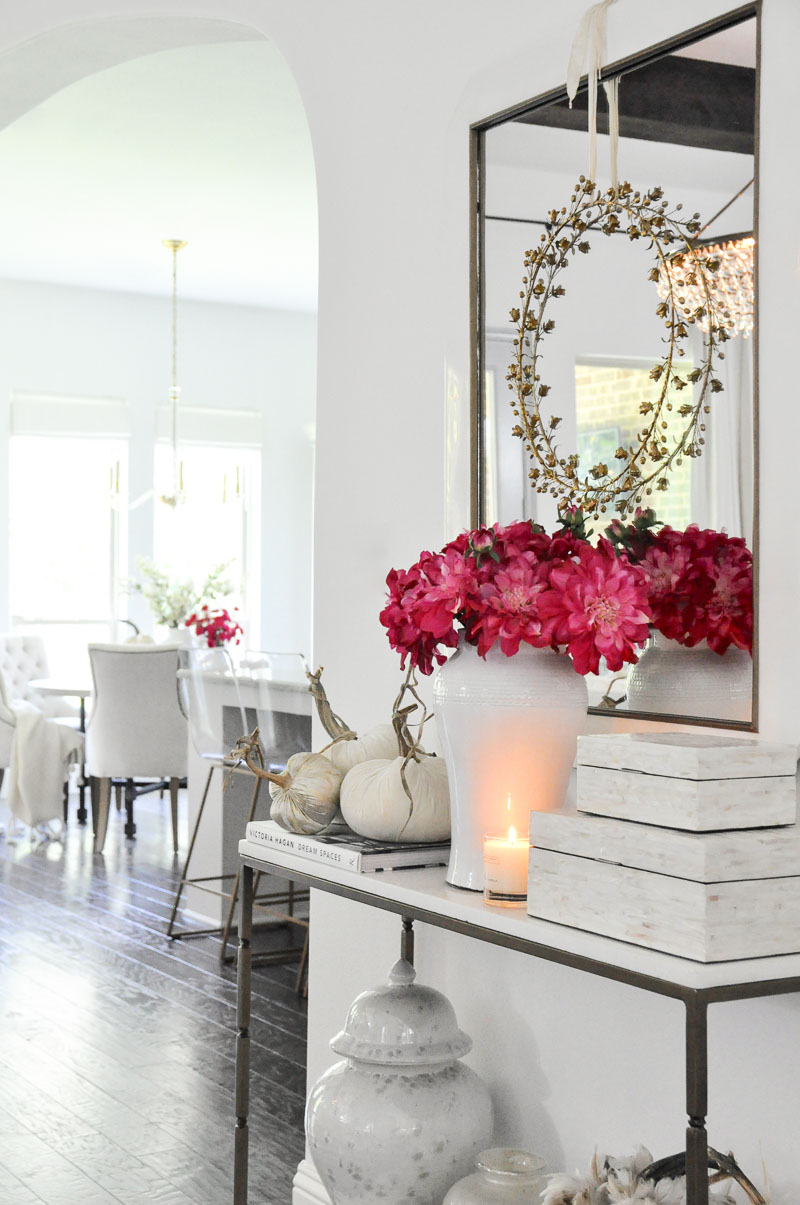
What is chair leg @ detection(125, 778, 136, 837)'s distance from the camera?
22.7ft

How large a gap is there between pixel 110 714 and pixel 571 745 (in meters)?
5.03

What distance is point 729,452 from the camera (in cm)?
187

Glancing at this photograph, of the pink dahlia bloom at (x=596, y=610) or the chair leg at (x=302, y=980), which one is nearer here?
the pink dahlia bloom at (x=596, y=610)

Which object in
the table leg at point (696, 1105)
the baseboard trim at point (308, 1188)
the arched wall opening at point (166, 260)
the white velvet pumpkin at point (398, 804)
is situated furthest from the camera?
the arched wall opening at point (166, 260)

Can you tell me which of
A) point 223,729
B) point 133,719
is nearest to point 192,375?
point 133,719

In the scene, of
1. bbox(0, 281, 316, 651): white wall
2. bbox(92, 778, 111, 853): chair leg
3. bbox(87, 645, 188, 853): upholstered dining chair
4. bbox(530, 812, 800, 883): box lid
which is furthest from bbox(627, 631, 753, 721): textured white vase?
bbox(0, 281, 316, 651): white wall

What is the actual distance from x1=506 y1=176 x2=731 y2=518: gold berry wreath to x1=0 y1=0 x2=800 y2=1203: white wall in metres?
0.12

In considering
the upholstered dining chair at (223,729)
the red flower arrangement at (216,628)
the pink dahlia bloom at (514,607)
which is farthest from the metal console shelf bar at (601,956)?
the red flower arrangement at (216,628)

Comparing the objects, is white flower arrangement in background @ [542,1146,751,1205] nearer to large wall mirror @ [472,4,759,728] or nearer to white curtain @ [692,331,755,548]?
large wall mirror @ [472,4,759,728]

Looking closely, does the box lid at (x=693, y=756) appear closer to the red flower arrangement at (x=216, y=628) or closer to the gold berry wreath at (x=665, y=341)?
the gold berry wreath at (x=665, y=341)

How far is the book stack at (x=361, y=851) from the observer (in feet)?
6.51

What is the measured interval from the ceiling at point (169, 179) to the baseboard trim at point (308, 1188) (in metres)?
3.10

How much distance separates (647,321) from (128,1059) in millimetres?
2458

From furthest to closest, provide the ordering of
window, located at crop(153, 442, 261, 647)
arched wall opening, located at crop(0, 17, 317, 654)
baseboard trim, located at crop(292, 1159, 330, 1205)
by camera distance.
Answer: window, located at crop(153, 442, 261, 647) < arched wall opening, located at crop(0, 17, 317, 654) < baseboard trim, located at crop(292, 1159, 330, 1205)
